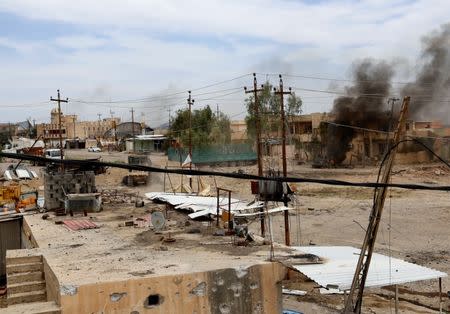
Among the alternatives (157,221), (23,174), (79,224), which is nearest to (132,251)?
(157,221)

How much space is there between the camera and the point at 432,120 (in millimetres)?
62062

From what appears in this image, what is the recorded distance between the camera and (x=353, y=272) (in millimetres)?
10078

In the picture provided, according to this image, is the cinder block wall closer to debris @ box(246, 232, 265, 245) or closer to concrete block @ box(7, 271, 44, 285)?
concrete block @ box(7, 271, 44, 285)

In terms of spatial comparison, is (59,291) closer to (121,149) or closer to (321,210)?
(321,210)

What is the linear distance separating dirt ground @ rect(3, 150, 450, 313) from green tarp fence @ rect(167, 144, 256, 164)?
109 inches

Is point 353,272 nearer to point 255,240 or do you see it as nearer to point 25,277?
point 255,240

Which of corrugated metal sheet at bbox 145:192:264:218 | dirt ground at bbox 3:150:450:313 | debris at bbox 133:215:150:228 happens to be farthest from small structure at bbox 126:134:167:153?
debris at bbox 133:215:150:228

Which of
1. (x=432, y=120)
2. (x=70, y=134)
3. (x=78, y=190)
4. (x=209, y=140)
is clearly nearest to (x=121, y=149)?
(x=209, y=140)

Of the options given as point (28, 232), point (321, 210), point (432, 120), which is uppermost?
point (432, 120)

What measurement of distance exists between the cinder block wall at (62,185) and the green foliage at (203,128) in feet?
137

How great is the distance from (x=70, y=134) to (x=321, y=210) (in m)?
82.9

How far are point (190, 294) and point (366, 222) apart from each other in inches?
936

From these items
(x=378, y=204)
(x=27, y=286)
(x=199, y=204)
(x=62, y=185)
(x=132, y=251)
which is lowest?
(x=27, y=286)

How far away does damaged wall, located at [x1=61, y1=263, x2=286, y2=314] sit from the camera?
8938 millimetres
